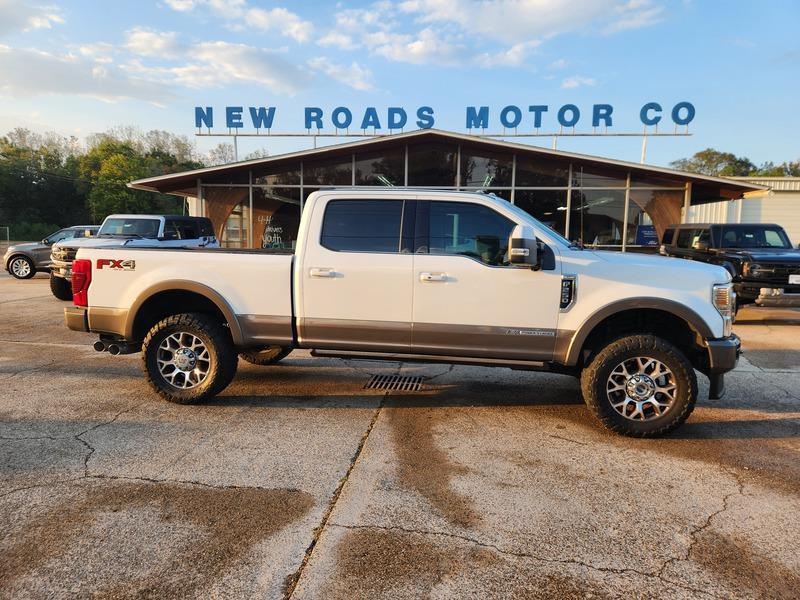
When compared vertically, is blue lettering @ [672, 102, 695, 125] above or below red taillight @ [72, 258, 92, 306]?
above

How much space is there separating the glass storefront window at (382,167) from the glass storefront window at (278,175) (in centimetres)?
216

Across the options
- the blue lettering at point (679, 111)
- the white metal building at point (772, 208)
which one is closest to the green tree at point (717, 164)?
the white metal building at point (772, 208)

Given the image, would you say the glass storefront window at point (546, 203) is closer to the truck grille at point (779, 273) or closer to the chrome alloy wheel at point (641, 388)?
the truck grille at point (779, 273)

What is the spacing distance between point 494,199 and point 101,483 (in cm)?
376

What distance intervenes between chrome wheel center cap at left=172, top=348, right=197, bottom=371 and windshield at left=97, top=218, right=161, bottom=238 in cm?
872

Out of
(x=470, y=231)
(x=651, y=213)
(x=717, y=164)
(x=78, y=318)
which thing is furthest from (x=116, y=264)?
(x=717, y=164)

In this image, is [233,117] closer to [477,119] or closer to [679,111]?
[477,119]

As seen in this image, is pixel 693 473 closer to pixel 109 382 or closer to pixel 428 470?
pixel 428 470


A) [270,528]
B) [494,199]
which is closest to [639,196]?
[494,199]

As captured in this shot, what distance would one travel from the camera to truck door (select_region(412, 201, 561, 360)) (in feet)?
15.2

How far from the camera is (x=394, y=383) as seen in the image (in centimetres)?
610

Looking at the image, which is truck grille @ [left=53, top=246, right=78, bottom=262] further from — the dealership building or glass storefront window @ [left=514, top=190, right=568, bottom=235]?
glass storefront window @ [left=514, top=190, right=568, bottom=235]

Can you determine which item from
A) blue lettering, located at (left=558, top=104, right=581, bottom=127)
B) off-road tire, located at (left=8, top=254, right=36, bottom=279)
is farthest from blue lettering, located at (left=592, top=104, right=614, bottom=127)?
off-road tire, located at (left=8, top=254, right=36, bottom=279)

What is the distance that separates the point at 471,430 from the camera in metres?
4.68
